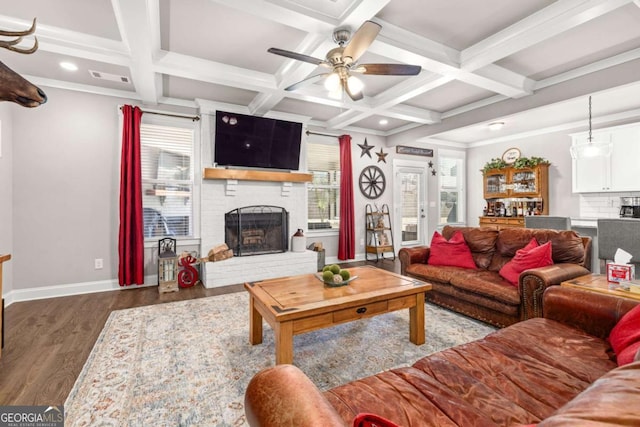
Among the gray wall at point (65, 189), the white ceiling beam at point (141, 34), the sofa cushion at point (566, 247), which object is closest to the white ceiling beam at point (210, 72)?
the white ceiling beam at point (141, 34)

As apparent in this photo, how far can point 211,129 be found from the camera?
4.49m

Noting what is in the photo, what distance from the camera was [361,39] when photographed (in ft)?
6.98

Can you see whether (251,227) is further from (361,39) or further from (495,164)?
(495,164)

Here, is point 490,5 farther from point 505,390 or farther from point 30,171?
point 30,171

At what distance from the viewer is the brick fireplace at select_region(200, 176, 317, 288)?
4.28m

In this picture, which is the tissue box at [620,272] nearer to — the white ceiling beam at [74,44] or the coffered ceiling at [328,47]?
the coffered ceiling at [328,47]

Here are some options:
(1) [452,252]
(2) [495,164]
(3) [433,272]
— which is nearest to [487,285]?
(3) [433,272]

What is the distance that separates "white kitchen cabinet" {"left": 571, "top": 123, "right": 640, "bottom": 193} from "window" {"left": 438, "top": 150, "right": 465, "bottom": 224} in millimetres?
2336

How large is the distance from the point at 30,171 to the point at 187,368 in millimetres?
3321

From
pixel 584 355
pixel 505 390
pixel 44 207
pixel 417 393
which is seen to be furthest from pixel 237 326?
pixel 44 207

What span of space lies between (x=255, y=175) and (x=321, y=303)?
10.00 feet

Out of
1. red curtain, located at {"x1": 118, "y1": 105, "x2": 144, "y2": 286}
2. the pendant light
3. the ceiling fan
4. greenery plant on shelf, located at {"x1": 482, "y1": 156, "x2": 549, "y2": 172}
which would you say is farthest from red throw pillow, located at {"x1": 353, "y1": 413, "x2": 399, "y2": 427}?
greenery plant on shelf, located at {"x1": 482, "y1": 156, "x2": 549, "y2": 172}

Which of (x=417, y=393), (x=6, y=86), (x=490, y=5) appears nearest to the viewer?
(x=417, y=393)

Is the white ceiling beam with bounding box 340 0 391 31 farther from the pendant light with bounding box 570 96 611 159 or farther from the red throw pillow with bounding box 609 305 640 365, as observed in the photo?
the pendant light with bounding box 570 96 611 159
